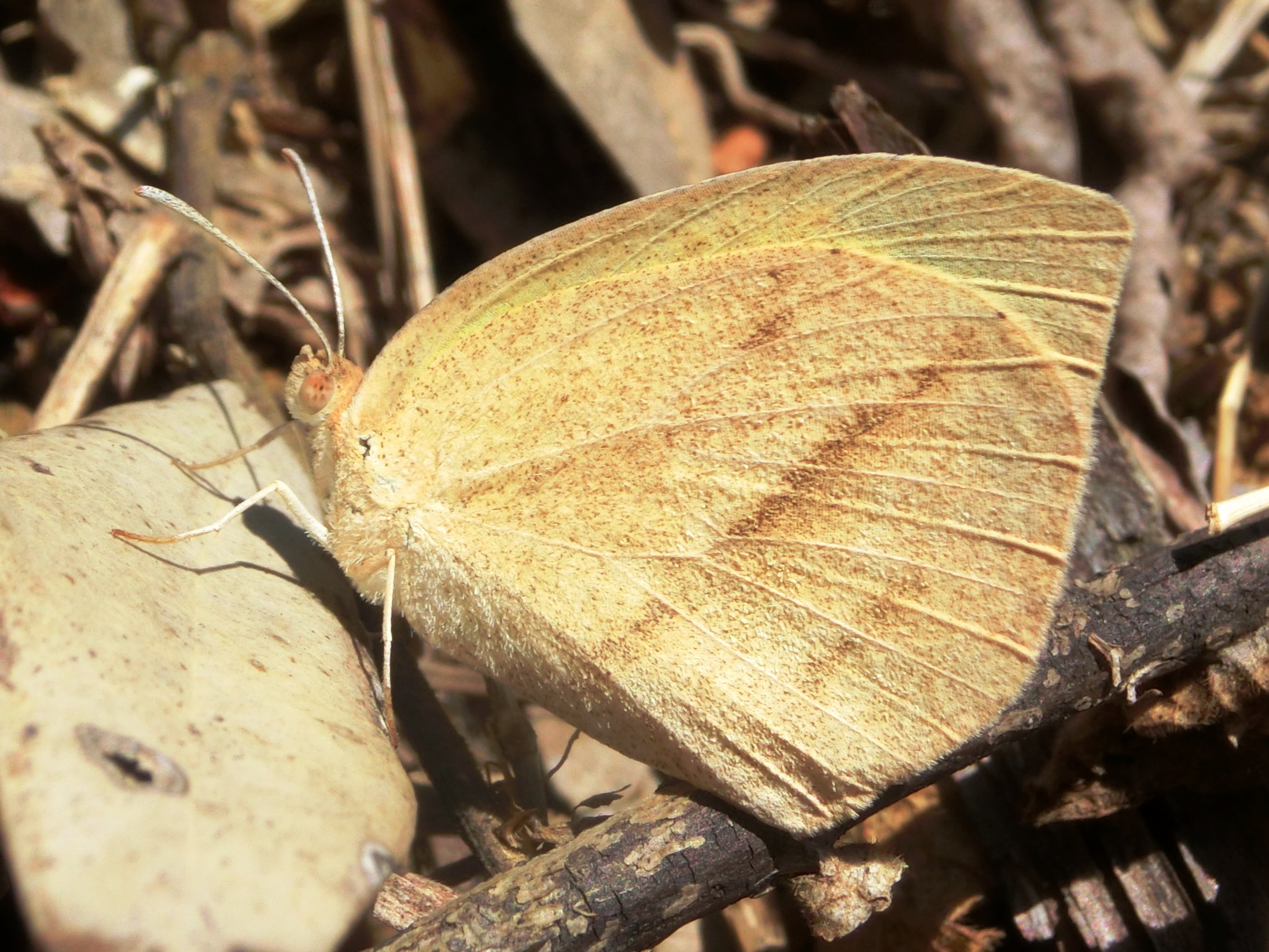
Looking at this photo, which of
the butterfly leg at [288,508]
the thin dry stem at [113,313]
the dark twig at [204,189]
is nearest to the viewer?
the butterfly leg at [288,508]

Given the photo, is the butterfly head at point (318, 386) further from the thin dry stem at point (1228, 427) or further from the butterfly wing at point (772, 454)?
the thin dry stem at point (1228, 427)

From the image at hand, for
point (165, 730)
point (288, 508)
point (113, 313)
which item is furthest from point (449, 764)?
point (113, 313)

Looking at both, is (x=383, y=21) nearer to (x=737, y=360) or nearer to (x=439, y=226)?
(x=439, y=226)

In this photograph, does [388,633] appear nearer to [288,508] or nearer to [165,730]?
[288,508]

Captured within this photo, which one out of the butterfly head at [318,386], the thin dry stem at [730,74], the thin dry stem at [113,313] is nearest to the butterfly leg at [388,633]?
the butterfly head at [318,386]

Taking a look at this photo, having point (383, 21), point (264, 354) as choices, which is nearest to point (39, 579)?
point (264, 354)
